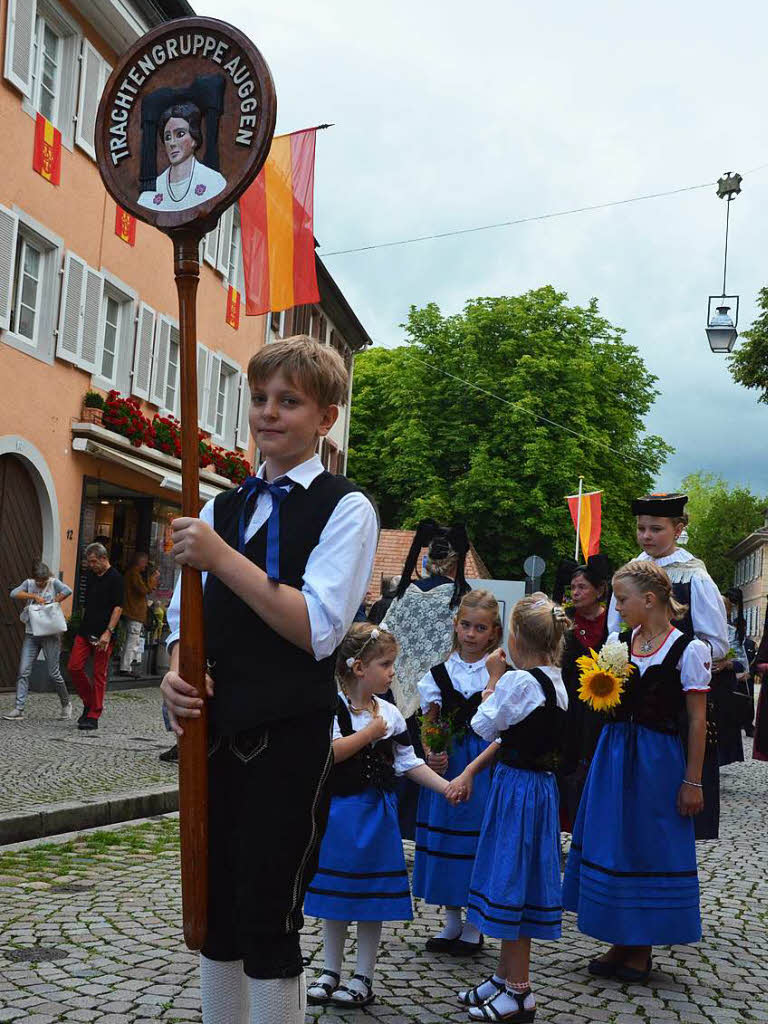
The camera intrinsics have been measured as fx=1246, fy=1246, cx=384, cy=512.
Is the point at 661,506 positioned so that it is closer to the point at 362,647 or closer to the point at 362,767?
the point at 362,647

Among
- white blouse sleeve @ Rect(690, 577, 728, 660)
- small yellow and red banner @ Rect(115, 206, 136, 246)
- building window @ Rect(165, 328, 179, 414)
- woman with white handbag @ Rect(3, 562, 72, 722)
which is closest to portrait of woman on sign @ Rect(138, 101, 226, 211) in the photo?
white blouse sleeve @ Rect(690, 577, 728, 660)

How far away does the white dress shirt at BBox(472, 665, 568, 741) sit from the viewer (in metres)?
4.72

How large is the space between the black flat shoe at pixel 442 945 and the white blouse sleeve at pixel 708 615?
185 centimetres

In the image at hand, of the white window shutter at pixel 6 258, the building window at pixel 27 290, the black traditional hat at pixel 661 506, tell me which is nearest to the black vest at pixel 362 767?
the black traditional hat at pixel 661 506

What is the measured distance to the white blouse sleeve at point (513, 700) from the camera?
4719 millimetres

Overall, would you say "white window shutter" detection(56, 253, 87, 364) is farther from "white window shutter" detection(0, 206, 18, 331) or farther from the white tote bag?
the white tote bag

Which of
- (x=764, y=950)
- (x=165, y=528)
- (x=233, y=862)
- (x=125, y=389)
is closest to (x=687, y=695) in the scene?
(x=764, y=950)

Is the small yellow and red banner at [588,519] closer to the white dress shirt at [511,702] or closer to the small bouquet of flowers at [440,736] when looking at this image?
the small bouquet of flowers at [440,736]

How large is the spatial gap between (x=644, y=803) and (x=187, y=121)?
3.37m

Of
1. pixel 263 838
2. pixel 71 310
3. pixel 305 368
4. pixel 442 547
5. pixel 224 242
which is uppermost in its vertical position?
pixel 224 242

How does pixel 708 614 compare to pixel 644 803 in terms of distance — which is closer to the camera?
pixel 644 803

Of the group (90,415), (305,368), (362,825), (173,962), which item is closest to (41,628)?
(90,415)

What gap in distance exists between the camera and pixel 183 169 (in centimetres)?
287

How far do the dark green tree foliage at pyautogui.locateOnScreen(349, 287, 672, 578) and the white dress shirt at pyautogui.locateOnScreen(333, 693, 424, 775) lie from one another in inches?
1290
